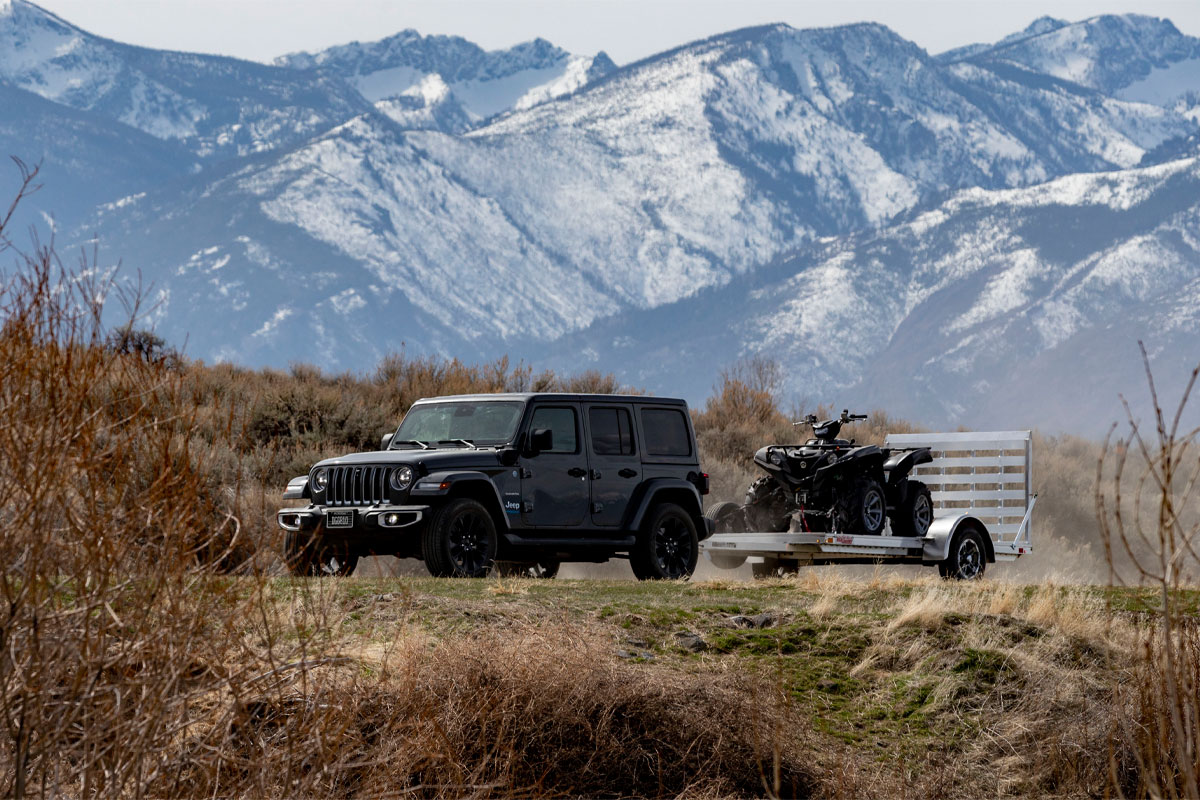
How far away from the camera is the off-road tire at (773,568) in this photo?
58.7ft

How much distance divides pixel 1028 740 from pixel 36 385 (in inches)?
310

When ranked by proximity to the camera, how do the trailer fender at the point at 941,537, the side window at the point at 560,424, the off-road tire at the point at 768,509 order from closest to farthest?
1. the side window at the point at 560,424
2. the trailer fender at the point at 941,537
3. the off-road tire at the point at 768,509

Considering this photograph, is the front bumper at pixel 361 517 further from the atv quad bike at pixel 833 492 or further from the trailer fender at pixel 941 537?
the trailer fender at pixel 941 537

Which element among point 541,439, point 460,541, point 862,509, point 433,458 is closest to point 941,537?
point 862,509

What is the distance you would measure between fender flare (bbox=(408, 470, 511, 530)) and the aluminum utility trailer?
302cm

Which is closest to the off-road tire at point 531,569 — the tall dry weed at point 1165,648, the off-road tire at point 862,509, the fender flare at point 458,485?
the fender flare at point 458,485

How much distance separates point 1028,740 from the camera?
37.9 feet

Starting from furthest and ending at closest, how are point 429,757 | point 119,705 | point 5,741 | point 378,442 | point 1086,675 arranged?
1. point 378,442
2. point 1086,675
3. point 429,757
4. point 5,741
5. point 119,705

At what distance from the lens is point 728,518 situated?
1831 cm

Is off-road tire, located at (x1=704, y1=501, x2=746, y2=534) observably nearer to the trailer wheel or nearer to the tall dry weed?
the trailer wheel

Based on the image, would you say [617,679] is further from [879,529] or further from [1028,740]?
[879,529]

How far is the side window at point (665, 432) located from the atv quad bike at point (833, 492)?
2.95ft

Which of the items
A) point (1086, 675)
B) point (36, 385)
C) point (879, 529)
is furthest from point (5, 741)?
point (879, 529)

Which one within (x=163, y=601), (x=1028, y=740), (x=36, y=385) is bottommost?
(x=1028, y=740)
